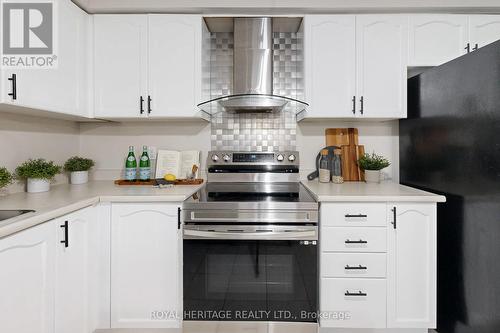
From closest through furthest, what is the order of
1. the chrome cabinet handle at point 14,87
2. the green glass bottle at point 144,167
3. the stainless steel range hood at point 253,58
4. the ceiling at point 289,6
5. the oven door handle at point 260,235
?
the chrome cabinet handle at point 14,87 < the oven door handle at point 260,235 < the ceiling at point 289,6 < the stainless steel range hood at point 253,58 < the green glass bottle at point 144,167

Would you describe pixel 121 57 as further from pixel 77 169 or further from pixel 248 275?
pixel 248 275

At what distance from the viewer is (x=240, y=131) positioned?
103 inches

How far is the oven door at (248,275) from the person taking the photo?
1.84m

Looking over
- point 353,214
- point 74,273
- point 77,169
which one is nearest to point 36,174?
point 77,169

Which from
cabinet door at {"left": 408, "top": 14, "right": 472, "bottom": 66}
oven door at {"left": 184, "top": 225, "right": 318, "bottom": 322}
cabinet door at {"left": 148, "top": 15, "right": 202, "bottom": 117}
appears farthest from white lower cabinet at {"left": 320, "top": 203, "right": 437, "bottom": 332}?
cabinet door at {"left": 148, "top": 15, "right": 202, "bottom": 117}

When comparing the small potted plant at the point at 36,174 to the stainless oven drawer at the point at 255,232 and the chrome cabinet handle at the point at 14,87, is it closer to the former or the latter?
the chrome cabinet handle at the point at 14,87

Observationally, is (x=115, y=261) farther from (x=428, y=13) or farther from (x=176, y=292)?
(x=428, y=13)

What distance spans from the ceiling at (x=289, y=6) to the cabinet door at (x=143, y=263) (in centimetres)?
132

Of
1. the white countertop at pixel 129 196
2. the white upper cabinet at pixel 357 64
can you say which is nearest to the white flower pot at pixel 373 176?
the white countertop at pixel 129 196

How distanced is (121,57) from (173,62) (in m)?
0.36

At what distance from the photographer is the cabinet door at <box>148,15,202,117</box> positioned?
7.36 ft

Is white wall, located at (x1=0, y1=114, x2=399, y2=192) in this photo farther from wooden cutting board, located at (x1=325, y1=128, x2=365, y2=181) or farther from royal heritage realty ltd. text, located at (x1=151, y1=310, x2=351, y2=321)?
royal heritage realty ltd. text, located at (x1=151, y1=310, x2=351, y2=321)

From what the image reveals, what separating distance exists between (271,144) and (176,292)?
4.22 ft

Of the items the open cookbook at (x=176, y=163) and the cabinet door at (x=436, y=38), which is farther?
the open cookbook at (x=176, y=163)
